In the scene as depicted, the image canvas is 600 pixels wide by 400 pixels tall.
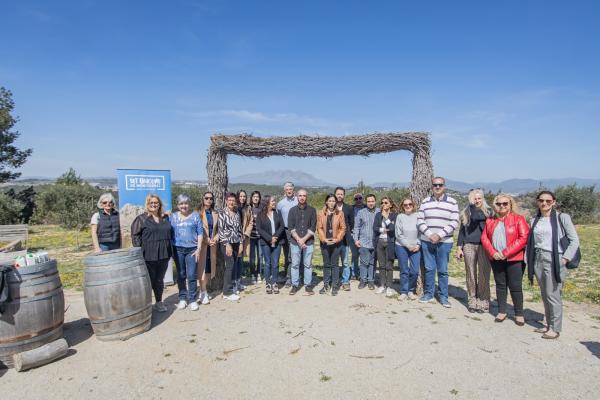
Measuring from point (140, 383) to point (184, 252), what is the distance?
2.33m

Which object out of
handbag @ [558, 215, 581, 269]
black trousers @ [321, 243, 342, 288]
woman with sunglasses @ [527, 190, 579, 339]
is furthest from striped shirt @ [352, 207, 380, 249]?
handbag @ [558, 215, 581, 269]

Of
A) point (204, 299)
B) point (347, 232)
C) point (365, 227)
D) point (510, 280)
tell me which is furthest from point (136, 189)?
point (510, 280)

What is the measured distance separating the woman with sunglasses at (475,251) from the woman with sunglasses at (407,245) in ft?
2.36

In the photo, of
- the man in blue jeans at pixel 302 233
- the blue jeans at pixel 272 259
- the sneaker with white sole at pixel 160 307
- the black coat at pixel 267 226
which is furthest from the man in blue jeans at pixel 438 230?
the sneaker with white sole at pixel 160 307

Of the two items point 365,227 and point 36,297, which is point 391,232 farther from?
point 36,297

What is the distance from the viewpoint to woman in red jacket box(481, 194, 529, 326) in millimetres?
4910

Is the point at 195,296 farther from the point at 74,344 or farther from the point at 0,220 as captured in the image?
the point at 0,220

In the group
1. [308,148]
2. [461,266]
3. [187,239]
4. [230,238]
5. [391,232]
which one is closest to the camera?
[187,239]

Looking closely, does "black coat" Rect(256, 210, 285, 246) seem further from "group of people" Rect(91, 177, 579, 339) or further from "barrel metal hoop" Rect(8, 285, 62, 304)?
"barrel metal hoop" Rect(8, 285, 62, 304)

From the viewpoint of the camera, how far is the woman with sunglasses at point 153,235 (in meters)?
5.22

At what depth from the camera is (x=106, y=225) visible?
18.8ft

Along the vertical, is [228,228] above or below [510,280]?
above

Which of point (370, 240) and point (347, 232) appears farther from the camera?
point (347, 232)

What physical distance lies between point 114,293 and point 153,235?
1111 mm
